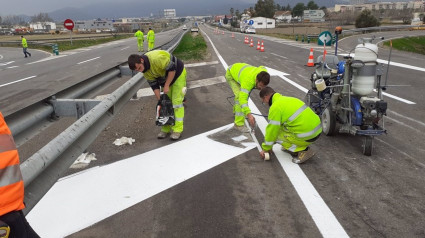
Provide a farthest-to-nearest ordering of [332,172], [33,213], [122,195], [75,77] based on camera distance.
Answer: [75,77], [332,172], [122,195], [33,213]

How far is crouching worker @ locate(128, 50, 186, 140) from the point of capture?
560cm

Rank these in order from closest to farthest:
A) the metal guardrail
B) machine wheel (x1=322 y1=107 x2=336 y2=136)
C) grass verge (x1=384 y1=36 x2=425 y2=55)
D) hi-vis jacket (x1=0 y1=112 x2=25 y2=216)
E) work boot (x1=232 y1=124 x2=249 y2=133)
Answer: hi-vis jacket (x1=0 y1=112 x2=25 y2=216) → the metal guardrail → machine wheel (x1=322 y1=107 x2=336 y2=136) → work boot (x1=232 y1=124 x2=249 y2=133) → grass verge (x1=384 y1=36 x2=425 y2=55)

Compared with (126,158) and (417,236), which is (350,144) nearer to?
(417,236)

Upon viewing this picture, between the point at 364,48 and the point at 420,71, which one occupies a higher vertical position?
the point at 364,48

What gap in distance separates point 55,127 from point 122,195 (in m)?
3.67

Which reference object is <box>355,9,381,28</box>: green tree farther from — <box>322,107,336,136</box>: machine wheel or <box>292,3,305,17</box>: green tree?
<box>292,3,305,17</box>: green tree

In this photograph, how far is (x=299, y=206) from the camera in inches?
142

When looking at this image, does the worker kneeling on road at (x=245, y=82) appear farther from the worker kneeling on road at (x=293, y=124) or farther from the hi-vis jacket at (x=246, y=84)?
the worker kneeling on road at (x=293, y=124)

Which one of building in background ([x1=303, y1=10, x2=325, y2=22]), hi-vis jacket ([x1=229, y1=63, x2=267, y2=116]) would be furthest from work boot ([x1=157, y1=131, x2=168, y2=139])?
building in background ([x1=303, y1=10, x2=325, y2=22])

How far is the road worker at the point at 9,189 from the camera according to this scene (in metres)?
1.83

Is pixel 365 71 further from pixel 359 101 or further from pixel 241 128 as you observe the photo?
pixel 241 128

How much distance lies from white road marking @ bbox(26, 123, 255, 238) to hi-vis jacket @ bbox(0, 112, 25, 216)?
57.0 inches

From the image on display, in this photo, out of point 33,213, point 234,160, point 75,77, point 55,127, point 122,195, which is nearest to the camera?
point 33,213

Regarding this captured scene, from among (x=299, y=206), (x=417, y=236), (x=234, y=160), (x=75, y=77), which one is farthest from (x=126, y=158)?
(x=75, y=77)
